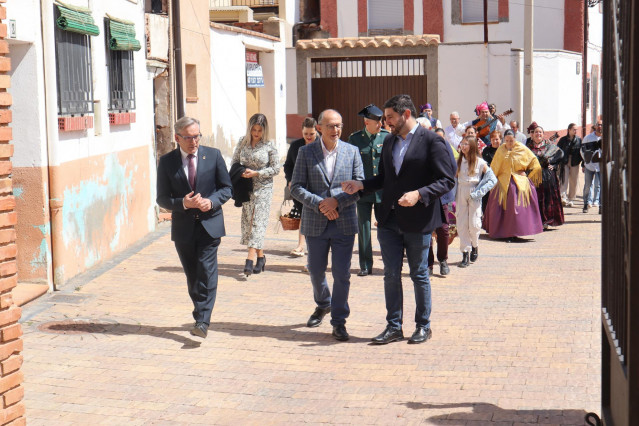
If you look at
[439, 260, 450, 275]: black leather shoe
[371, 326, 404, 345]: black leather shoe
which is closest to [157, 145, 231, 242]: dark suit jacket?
[371, 326, 404, 345]: black leather shoe

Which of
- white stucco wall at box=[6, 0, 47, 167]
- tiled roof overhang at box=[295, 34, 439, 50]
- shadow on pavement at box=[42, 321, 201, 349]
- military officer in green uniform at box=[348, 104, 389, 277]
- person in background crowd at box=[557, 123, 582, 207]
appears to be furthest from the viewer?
tiled roof overhang at box=[295, 34, 439, 50]

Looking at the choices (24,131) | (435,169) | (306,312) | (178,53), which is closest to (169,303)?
(306,312)

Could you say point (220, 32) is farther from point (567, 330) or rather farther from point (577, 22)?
point (577, 22)

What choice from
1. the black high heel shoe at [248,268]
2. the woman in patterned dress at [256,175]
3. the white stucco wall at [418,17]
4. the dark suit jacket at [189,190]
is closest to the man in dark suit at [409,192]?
the dark suit jacket at [189,190]

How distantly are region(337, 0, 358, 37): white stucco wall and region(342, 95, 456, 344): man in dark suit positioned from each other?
32.5m

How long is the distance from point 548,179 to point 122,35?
270 inches

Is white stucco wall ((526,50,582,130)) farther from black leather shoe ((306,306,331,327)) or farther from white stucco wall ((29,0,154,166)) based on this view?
black leather shoe ((306,306,331,327))

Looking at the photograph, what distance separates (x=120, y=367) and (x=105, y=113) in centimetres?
561

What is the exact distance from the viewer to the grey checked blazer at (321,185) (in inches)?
325

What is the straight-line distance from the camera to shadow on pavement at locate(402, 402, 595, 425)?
5.94m

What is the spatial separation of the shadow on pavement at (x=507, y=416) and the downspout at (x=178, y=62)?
1169 cm

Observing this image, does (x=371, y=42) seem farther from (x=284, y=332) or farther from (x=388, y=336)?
(x=388, y=336)

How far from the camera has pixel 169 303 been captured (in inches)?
390

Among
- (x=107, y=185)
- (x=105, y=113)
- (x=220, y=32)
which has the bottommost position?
(x=107, y=185)
